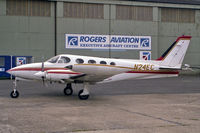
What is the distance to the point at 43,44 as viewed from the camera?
39.1 m

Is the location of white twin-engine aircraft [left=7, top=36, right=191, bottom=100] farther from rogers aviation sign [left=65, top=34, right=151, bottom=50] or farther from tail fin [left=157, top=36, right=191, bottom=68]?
rogers aviation sign [left=65, top=34, right=151, bottom=50]

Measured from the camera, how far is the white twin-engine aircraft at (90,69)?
15.1 m

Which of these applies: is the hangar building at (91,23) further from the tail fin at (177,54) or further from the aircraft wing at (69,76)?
the aircraft wing at (69,76)

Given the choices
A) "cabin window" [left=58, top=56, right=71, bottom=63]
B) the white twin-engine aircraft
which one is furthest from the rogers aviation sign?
"cabin window" [left=58, top=56, right=71, bottom=63]

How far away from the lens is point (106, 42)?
41344 millimetres

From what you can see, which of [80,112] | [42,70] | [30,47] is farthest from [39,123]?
[30,47]

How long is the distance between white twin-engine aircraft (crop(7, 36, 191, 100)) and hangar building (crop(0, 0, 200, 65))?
22047 millimetres

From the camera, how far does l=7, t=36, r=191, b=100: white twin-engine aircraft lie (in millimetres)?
15056

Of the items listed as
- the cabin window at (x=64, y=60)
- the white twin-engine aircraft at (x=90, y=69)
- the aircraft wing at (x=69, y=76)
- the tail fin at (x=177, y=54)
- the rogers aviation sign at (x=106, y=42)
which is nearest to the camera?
the white twin-engine aircraft at (x=90, y=69)

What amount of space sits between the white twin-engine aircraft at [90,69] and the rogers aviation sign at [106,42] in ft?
72.7

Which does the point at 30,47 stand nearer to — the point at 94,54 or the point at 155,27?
the point at 94,54

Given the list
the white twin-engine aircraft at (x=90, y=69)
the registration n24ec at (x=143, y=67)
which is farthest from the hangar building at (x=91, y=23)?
the registration n24ec at (x=143, y=67)

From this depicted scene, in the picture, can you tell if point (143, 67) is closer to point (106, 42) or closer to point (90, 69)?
point (90, 69)

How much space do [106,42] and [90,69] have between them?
1059 inches
